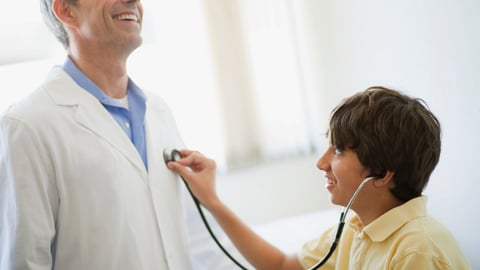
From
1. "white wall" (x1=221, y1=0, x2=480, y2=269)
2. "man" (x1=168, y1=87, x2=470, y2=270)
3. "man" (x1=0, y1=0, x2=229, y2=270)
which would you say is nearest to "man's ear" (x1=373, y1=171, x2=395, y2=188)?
"man" (x1=168, y1=87, x2=470, y2=270)

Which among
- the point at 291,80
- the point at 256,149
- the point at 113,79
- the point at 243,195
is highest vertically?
the point at 113,79

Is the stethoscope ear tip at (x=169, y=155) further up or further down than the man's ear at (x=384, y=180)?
further up

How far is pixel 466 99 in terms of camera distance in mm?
1395

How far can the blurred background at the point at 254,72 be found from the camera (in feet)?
6.76

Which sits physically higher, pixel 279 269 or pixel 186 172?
pixel 186 172

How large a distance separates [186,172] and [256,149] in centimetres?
119

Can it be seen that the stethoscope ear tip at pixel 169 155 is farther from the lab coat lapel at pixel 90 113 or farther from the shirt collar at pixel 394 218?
the shirt collar at pixel 394 218

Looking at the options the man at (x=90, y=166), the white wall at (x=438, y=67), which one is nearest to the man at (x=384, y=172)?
the white wall at (x=438, y=67)

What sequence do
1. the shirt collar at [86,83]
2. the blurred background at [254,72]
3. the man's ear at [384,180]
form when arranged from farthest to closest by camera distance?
the blurred background at [254,72], the shirt collar at [86,83], the man's ear at [384,180]

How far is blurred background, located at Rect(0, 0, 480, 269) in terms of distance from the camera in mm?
2061

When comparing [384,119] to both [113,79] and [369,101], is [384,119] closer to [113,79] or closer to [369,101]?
[369,101]

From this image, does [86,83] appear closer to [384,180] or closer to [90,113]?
[90,113]

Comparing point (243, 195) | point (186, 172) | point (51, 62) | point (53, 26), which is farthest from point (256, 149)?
point (53, 26)

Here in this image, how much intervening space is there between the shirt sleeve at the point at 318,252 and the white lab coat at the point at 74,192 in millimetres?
316
